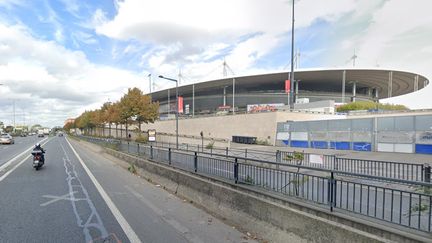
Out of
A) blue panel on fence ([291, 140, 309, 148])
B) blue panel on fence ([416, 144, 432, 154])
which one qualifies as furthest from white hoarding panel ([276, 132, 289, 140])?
blue panel on fence ([416, 144, 432, 154])

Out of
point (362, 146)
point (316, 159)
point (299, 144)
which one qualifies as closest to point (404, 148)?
point (362, 146)

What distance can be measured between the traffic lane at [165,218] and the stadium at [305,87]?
221 feet

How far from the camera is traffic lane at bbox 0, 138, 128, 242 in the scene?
5.45 m

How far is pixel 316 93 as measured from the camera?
88.9 m

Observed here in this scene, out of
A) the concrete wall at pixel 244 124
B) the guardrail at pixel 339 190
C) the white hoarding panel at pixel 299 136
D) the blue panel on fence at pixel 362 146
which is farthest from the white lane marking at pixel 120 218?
the concrete wall at pixel 244 124

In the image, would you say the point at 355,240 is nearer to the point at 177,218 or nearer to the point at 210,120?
the point at 177,218

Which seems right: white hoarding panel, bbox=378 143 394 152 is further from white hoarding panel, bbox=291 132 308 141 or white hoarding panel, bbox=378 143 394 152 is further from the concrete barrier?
the concrete barrier

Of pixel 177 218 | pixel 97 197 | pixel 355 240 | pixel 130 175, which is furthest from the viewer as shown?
pixel 130 175

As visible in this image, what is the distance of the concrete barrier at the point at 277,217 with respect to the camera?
3.73 metres

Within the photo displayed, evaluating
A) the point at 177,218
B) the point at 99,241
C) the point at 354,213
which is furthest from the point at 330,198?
the point at 99,241

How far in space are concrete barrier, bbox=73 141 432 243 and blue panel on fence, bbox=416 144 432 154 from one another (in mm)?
23436

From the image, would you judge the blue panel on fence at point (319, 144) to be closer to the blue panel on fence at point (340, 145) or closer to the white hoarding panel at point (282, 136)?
the blue panel on fence at point (340, 145)

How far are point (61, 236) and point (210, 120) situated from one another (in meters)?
52.4

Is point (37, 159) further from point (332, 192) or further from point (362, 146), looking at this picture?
point (362, 146)
